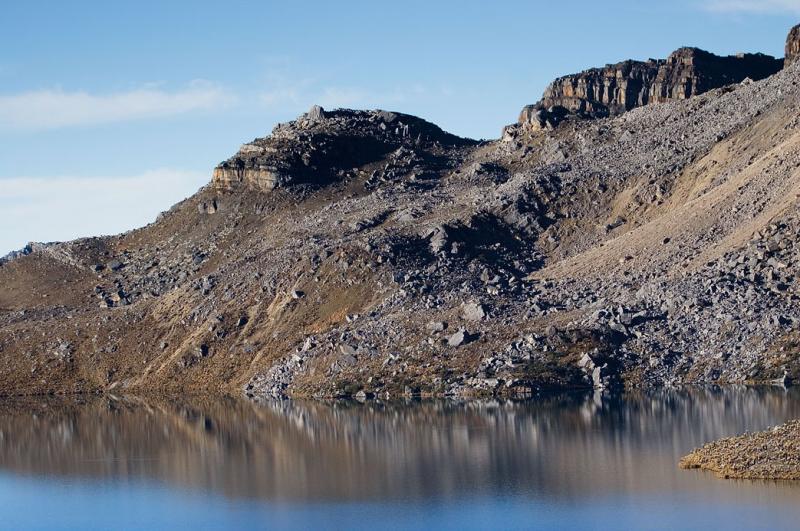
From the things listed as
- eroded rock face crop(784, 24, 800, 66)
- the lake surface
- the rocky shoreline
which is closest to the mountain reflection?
the lake surface

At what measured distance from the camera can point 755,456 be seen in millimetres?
76000

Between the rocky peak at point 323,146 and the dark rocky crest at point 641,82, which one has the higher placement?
the dark rocky crest at point 641,82

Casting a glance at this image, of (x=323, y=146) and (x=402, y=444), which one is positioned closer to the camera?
(x=402, y=444)

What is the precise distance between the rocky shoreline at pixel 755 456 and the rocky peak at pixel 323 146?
347ft

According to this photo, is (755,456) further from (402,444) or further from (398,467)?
(402,444)

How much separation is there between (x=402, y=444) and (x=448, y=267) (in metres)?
48.0

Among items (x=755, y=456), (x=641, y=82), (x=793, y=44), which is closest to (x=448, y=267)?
(x=641, y=82)

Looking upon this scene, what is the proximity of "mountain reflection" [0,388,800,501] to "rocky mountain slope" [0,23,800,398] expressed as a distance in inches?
308

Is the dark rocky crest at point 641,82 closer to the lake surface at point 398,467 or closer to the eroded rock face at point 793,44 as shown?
the eroded rock face at point 793,44

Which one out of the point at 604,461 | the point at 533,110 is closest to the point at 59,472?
the point at 604,461

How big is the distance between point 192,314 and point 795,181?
65444mm

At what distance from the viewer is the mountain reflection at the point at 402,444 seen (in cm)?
8106

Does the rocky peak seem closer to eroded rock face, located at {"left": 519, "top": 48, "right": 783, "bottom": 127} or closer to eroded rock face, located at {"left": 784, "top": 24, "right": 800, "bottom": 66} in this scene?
eroded rock face, located at {"left": 519, "top": 48, "right": 783, "bottom": 127}

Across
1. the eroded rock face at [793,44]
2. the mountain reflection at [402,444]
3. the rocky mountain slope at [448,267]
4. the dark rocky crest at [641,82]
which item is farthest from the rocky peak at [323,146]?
the mountain reflection at [402,444]
